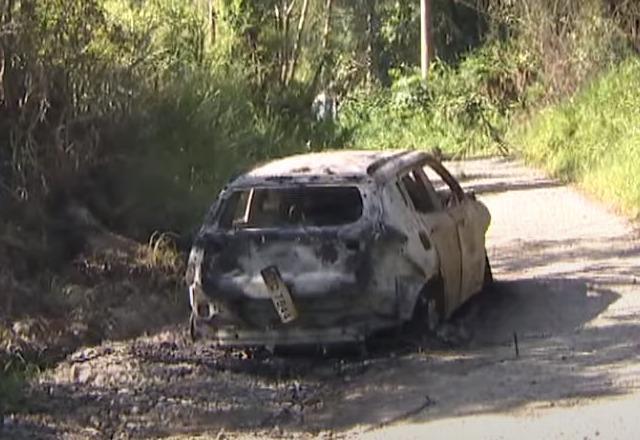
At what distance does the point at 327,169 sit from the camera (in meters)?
12.6

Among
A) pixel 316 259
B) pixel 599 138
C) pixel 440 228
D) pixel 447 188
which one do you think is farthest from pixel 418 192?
pixel 599 138

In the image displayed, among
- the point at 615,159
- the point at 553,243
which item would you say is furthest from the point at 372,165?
the point at 615,159

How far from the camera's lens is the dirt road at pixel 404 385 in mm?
10008

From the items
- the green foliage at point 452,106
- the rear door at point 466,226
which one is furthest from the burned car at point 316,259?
the green foliage at point 452,106

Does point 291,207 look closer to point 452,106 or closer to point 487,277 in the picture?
point 487,277

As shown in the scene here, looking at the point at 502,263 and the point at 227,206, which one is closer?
the point at 227,206

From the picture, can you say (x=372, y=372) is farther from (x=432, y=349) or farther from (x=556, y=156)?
(x=556, y=156)

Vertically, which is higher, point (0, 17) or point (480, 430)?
point (0, 17)

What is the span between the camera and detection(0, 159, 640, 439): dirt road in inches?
394

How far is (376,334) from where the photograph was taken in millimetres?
12055

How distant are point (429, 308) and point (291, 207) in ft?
4.51

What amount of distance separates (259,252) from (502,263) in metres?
5.73

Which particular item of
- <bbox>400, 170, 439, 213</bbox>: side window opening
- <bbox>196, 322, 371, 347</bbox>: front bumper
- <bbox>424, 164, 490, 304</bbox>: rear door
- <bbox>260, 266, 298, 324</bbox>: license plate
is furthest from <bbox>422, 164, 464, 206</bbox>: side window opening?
<bbox>260, 266, 298, 324</bbox>: license plate

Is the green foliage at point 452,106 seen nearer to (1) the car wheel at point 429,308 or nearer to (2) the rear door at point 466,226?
(2) the rear door at point 466,226
